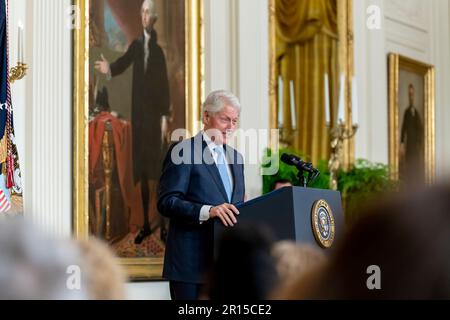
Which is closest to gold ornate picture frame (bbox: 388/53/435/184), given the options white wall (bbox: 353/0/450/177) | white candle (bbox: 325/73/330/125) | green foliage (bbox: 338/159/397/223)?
white wall (bbox: 353/0/450/177)

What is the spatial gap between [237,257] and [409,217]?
0.61 m

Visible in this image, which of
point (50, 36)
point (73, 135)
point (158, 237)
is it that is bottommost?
point (158, 237)

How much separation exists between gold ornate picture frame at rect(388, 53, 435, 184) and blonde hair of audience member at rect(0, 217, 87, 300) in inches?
427

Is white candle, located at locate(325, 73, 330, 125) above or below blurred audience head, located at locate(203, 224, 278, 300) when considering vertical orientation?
above

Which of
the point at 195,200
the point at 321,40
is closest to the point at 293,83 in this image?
the point at 321,40

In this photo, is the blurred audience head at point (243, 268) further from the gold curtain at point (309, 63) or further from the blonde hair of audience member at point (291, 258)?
the gold curtain at point (309, 63)

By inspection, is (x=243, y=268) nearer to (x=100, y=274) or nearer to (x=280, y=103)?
(x=100, y=274)

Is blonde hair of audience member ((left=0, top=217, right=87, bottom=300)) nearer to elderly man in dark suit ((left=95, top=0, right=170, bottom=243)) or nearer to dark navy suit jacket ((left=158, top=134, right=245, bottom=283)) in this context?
dark navy suit jacket ((left=158, top=134, right=245, bottom=283))

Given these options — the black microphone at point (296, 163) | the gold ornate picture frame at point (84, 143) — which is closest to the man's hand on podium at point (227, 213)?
A: the black microphone at point (296, 163)

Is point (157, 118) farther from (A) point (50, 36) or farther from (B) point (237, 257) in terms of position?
(B) point (237, 257)

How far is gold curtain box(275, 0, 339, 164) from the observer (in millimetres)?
11203

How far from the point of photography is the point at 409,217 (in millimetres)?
959

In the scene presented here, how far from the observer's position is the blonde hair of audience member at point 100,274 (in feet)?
3.60

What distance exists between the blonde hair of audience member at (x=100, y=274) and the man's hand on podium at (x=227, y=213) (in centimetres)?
307
